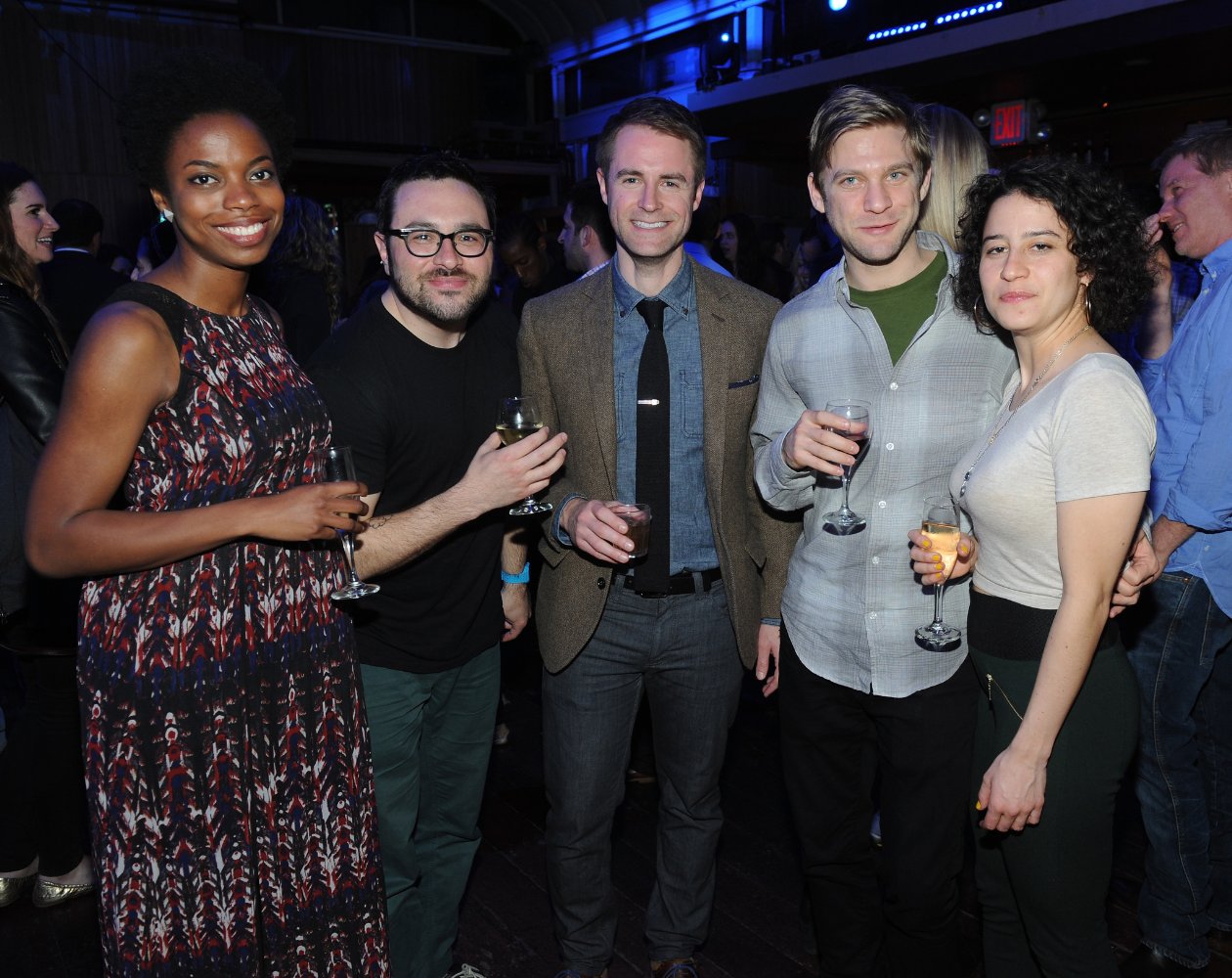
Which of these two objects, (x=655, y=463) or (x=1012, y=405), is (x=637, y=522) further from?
(x=1012, y=405)

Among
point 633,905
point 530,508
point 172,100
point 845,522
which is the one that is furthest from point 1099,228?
point 633,905

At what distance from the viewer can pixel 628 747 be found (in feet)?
8.05

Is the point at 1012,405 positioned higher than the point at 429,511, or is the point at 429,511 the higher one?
the point at 1012,405

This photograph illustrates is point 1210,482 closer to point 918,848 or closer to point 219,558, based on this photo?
point 918,848

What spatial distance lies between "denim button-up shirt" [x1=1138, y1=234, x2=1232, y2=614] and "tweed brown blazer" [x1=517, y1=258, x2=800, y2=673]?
102cm

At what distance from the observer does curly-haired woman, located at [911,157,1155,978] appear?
167 cm

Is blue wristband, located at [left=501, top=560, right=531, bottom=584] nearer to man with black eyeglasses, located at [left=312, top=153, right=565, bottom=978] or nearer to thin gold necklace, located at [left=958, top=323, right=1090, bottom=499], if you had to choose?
man with black eyeglasses, located at [left=312, top=153, right=565, bottom=978]

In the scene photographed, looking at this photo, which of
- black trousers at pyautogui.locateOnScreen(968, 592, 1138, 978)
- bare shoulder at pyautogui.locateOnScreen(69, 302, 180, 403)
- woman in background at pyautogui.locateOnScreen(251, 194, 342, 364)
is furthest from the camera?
woman in background at pyautogui.locateOnScreen(251, 194, 342, 364)

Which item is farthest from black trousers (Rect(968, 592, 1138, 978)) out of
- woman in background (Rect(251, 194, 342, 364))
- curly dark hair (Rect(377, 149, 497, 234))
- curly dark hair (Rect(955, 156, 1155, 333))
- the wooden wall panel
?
the wooden wall panel

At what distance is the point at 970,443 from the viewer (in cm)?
207

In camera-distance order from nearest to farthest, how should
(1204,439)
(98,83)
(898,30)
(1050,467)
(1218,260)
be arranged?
(1050,467) → (1204,439) → (1218,260) → (898,30) → (98,83)

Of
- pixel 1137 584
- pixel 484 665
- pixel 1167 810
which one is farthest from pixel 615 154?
pixel 1167 810

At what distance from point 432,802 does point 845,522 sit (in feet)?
3.99

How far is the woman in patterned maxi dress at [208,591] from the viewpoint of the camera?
5.40 feet
